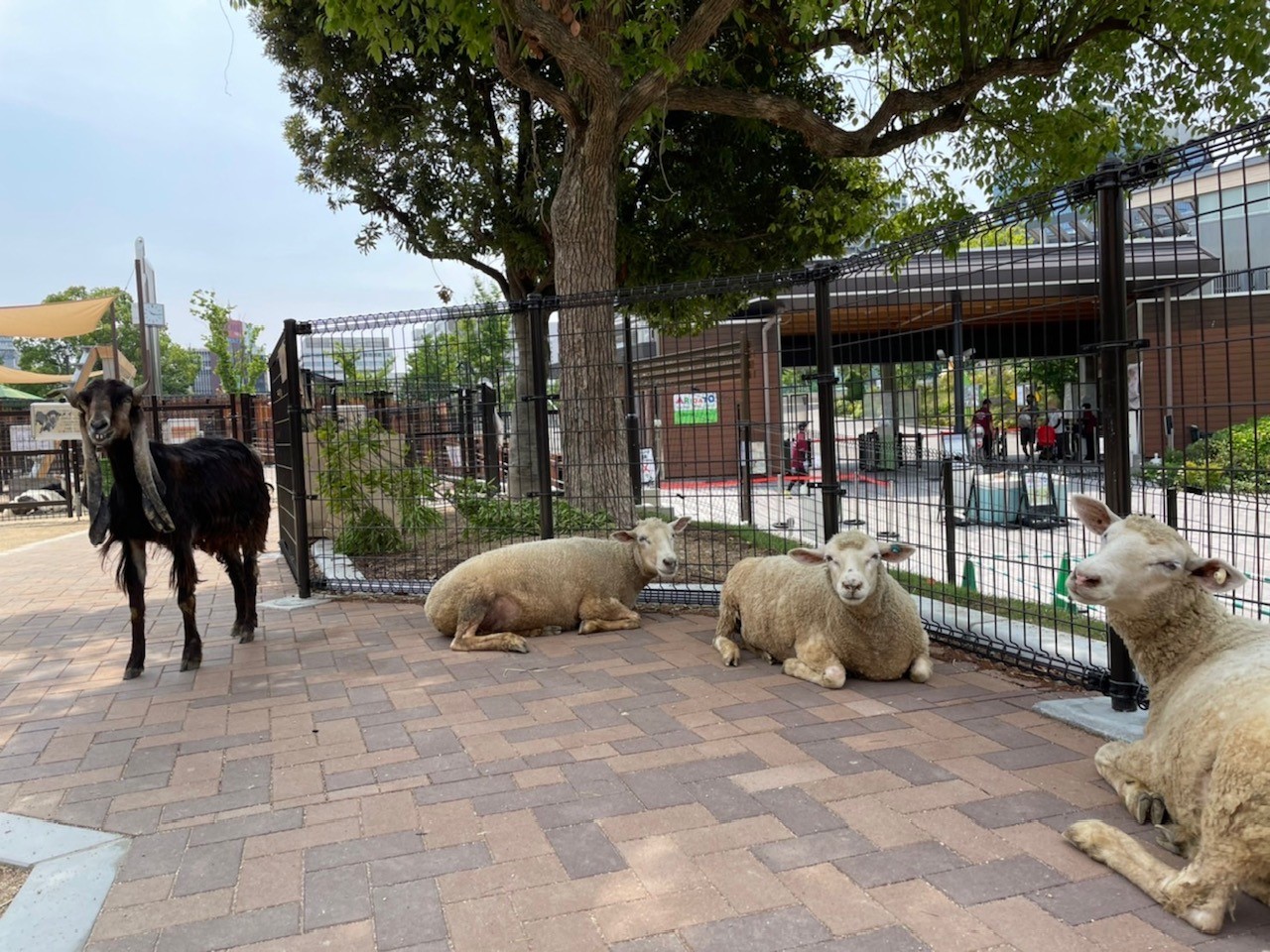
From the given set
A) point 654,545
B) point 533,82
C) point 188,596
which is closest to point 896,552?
point 654,545

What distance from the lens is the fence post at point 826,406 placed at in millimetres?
5895

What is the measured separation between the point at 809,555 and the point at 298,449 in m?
5.16

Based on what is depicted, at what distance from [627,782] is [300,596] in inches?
216

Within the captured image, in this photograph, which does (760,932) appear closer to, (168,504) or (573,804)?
(573,804)

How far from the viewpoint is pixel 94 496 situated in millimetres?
5285

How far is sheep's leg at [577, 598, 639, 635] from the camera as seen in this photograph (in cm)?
626

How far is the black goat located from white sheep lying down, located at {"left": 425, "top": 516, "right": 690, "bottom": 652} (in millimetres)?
1532

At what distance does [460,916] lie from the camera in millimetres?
2631

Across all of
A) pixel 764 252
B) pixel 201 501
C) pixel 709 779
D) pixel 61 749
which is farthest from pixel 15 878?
pixel 764 252

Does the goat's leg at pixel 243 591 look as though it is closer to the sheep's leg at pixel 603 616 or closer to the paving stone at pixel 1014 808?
the sheep's leg at pixel 603 616

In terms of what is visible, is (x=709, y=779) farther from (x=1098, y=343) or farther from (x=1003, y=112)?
(x=1003, y=112)

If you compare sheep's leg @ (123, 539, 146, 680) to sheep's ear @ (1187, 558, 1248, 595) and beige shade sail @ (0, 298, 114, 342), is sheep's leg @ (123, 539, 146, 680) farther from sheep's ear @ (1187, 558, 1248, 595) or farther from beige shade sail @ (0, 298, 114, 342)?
beige shade sail @ (0, 298, 114, 342)

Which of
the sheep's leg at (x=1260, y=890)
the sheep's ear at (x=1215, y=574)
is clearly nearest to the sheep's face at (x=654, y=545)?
the sheep's ear at (x=1215, y=574)

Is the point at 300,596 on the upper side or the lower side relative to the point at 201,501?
lower
